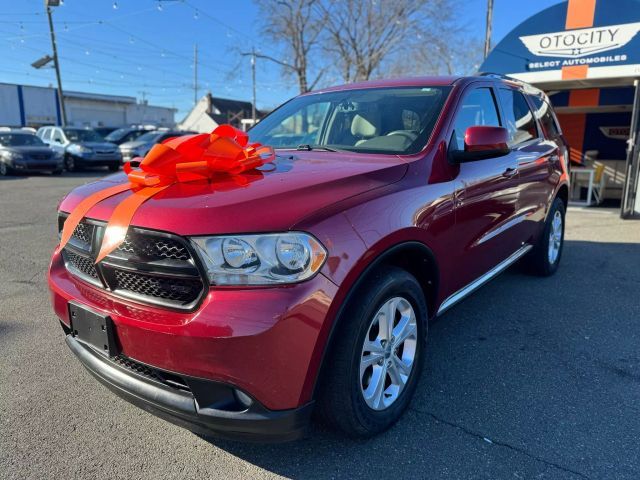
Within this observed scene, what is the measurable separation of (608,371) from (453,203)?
1.53 m

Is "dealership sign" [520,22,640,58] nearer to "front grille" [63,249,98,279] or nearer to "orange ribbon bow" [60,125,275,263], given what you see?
"orange ribbon bow" [60,125,275,263]

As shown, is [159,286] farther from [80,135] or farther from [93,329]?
[80,135]

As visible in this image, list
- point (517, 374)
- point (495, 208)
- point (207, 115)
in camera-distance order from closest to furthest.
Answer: point (517, 374) → point (495, 208) → point (207, 115)

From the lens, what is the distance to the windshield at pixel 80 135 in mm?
18250

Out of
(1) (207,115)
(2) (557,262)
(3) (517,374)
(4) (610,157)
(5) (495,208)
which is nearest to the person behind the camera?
(3) (517,374)

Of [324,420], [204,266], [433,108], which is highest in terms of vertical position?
[433,108]

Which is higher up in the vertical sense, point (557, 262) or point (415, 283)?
point (415, 283)

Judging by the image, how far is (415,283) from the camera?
2443mm

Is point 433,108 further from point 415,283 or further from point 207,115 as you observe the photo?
point 207,115

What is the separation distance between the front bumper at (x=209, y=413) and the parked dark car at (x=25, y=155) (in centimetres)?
1643

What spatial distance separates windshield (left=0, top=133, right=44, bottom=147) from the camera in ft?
52.9

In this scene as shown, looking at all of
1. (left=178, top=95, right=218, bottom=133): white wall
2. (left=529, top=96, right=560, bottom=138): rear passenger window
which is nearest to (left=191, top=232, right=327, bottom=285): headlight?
(left=529, top=96, right=560, bottom=138): rear passenger window

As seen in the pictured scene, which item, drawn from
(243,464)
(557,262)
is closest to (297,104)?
(243,464)

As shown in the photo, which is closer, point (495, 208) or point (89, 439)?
point (89, 439)
